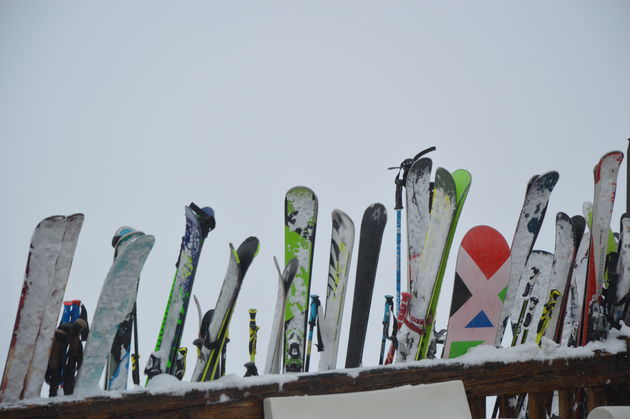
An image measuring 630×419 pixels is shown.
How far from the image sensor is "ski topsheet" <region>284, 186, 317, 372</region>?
172 centimetres

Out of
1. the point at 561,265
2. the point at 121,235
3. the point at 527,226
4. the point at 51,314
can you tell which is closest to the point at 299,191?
the point at 121,235

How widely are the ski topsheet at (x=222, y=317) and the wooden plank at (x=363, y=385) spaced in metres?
0.08

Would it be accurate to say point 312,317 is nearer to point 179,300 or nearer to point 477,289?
point 179,300

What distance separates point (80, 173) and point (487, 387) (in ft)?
6.22

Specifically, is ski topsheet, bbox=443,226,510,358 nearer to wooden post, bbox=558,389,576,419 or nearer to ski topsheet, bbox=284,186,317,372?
wooden post, bbox=558,389,576,419

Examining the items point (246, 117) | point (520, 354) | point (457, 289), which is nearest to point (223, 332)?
point (457, 289)

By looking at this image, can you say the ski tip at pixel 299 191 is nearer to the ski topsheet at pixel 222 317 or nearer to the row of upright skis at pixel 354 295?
the row of upright skis at pixel 354 295

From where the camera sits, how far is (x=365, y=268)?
1.82m

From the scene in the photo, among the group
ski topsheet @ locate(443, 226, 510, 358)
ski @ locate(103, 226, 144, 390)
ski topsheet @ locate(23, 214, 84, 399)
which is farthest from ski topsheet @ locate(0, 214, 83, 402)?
ski topsheet @ locate(443, 226, 510, 358)

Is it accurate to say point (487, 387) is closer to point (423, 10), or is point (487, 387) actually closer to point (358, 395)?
point (358, 395)

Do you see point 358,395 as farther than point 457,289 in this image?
Result: No

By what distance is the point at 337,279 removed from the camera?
1.80 metres

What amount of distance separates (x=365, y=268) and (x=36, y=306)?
3.09 ft

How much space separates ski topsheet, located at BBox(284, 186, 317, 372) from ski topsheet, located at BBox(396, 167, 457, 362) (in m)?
0.36
